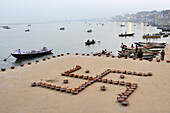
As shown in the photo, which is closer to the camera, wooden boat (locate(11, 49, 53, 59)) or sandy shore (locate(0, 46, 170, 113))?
sandy shore (locate(0, 46, 170, 113))

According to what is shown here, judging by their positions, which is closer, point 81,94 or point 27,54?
point 81,94

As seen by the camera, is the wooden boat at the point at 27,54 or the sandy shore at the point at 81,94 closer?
the sandy shore at the point at 81,94

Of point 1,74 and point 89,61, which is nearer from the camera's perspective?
point 1,74

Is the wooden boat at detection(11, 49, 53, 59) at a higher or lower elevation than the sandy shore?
lower

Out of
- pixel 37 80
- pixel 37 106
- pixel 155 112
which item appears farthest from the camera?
pixel 37 80

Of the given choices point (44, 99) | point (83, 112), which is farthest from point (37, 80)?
point (83, 112)

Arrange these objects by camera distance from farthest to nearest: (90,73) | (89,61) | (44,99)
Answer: (89,61), (90,73), (44,99)

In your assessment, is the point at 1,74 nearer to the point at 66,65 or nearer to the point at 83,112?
the point at 66,65

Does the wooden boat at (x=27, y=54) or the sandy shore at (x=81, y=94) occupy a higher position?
the sandy shore at (x=81, y=94)
